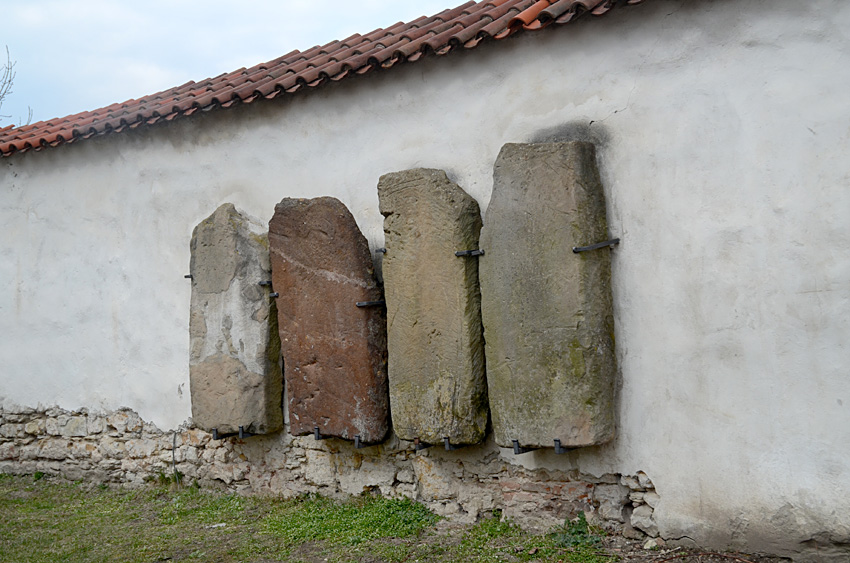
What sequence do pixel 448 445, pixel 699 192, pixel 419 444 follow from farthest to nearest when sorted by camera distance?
1. pixel 419 444
2. pixel 448 445
3. pixel 699 192

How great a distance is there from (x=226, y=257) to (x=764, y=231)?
355cm

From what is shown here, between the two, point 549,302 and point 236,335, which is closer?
point 549,302

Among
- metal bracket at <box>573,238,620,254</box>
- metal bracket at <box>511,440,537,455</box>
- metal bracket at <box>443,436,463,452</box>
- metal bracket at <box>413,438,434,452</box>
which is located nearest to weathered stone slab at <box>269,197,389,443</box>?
metal bracket at <box>413,438,434,452</box>

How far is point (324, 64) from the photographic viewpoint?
213 inches

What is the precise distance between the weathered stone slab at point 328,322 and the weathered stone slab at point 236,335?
0.80ft

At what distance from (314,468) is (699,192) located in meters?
3.22

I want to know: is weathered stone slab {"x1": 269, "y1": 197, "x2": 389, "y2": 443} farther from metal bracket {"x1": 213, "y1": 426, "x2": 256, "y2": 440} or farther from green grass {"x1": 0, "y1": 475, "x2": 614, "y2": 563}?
green grass {"x1": 0, "y1": 475, "x2": 614, "y2": 563}

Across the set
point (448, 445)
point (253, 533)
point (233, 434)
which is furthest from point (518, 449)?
point (233, 434)

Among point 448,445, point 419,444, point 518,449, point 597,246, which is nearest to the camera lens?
point 597,246

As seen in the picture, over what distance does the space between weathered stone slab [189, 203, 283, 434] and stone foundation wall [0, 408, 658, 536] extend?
1.20ft

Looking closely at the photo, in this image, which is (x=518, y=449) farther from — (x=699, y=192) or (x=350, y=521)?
(x=699, y=192)

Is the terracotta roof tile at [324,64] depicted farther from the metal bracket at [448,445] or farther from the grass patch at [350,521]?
the grass patch at [350,521]

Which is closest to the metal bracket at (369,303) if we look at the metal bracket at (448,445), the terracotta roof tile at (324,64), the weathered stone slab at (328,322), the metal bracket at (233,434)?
the weathered stone slab at (328,322)

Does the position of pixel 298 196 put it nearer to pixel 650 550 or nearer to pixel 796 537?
pixel 650 550
